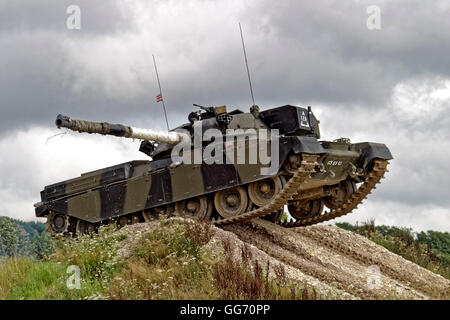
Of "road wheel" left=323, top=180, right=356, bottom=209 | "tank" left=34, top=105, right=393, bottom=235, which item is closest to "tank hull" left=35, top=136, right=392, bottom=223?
"tank" left=34, top=105, right=393, bottom=235

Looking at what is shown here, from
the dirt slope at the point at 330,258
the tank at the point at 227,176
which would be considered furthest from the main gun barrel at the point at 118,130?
the dirt slope at the point at 330,258

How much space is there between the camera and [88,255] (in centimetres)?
1270

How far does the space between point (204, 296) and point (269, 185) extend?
6829mm

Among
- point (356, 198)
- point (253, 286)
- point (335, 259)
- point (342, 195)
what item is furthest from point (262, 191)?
point (253, 286)

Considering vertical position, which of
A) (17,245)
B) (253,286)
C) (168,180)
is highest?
(168,180)

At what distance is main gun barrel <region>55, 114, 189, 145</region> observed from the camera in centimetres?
1373

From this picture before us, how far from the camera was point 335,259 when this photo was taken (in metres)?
16.6

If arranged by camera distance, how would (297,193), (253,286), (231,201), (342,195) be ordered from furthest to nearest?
(342,195), (231,201), (297,193), (253,286)

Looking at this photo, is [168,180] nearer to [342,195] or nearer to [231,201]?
[231,201]

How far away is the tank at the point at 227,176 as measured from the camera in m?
15.5

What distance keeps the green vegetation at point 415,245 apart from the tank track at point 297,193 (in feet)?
9.31

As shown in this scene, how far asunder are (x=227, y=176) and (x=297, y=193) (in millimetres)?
1761
